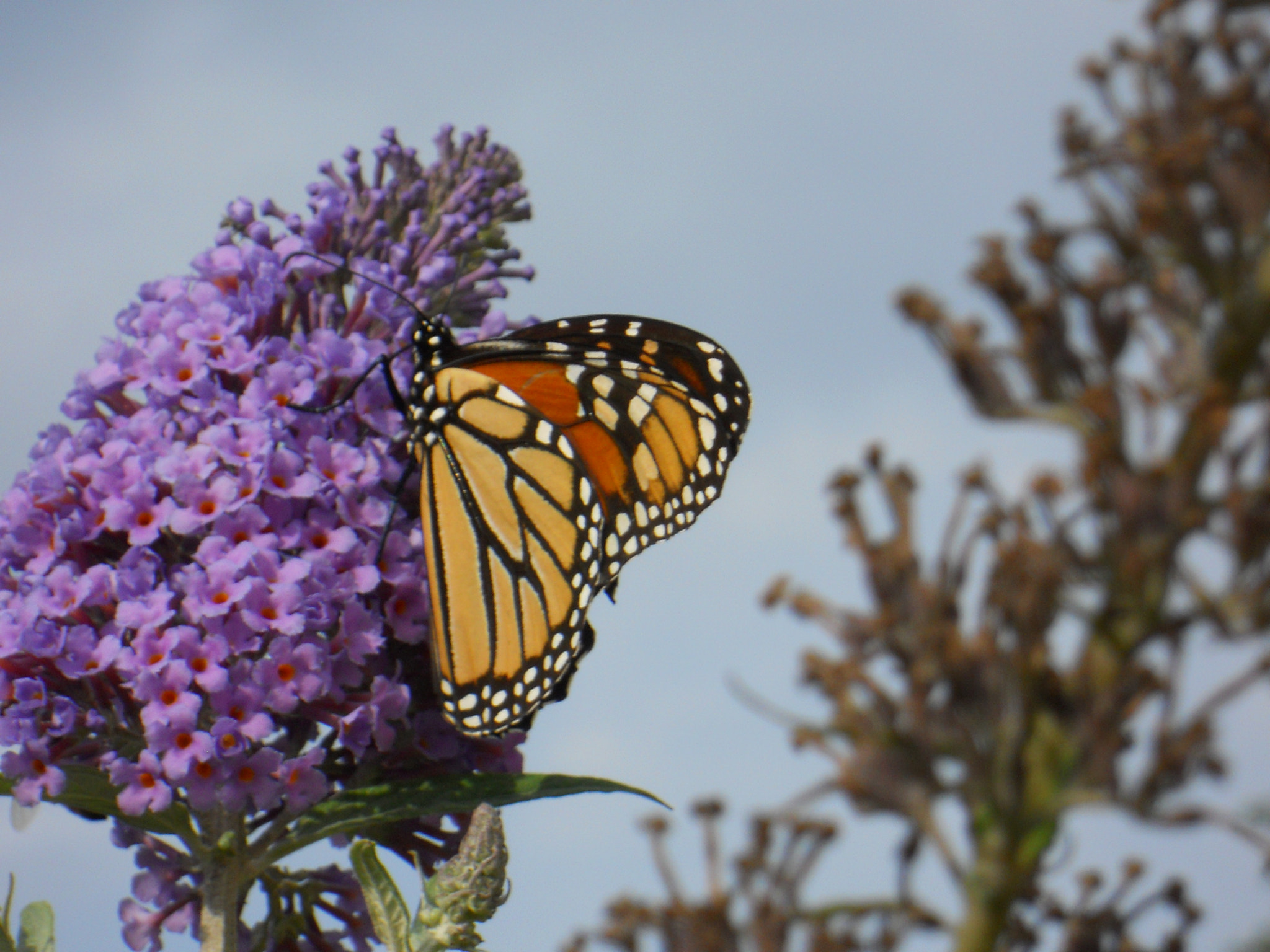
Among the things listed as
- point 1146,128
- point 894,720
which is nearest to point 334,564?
point 894,720

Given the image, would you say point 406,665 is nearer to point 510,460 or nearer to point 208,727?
point 208,727

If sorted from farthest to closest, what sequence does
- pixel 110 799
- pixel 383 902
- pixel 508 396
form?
1. pixel 508 396
2. pixel 110 799
3. pixel 383 902

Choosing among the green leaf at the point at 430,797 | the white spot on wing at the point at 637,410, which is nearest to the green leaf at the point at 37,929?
the green leaf at the point at 430,797

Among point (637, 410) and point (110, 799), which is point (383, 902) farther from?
point (637, 410)

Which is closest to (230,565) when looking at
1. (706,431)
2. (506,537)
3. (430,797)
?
(430,797)

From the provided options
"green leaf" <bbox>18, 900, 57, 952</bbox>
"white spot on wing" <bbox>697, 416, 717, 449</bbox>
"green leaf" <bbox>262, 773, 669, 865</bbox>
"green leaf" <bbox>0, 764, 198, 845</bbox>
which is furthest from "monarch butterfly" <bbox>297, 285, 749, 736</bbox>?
"green leaf" <bbox>18, 900, 57, 952</bbox>

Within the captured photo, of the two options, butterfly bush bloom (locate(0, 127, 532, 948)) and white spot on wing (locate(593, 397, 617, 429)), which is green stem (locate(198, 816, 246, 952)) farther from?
white spot on wing (locate(593, 397, 617, 429))

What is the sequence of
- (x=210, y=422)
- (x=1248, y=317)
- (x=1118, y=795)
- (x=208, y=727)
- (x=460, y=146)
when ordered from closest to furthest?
(x=208, y=727) → (x=210, y=422) → (x=460, y=146) → (x=1118, y=795) → (x=1248, y=317)
